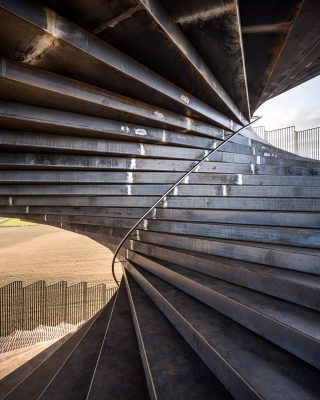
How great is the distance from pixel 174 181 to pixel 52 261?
13.9 meters

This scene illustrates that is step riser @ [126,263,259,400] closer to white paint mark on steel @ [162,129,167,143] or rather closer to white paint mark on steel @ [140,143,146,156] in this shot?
white paint mark on steel @ [140,143,146,156]

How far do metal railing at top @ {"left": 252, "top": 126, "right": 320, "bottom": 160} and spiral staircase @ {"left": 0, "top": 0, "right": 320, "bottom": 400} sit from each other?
3.91 m

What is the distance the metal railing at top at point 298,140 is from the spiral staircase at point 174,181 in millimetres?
3913

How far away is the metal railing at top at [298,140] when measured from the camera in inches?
293

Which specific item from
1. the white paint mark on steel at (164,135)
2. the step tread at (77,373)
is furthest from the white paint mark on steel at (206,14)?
the step tread at (77,373)

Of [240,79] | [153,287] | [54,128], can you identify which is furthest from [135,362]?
[240,79]

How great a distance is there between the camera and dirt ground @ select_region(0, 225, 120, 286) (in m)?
12.0

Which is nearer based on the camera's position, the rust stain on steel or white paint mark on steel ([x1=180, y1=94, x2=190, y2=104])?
the rust stain on steel

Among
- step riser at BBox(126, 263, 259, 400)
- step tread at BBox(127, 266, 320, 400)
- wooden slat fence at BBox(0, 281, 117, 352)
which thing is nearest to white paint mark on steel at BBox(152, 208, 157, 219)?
step riser at BBox(126, 263, 259, 400)

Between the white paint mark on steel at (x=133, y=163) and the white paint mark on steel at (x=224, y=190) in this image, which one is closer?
the white paint mark on steel at (x=224, y=190)

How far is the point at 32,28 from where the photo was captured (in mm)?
1470

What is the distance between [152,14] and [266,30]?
131 centimetres

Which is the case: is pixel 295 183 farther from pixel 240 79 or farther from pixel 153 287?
pixel 153 287

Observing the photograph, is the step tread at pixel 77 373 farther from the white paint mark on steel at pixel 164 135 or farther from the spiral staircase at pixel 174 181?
the white paint mark on steel at pixel 164 135
